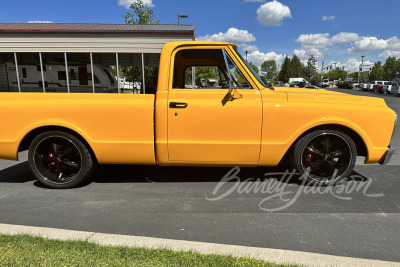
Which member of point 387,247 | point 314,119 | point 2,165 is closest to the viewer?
point 387,247

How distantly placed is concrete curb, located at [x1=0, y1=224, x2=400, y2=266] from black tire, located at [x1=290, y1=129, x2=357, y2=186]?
66.3 inches

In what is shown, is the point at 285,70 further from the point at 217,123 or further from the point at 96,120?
the point at 96,120

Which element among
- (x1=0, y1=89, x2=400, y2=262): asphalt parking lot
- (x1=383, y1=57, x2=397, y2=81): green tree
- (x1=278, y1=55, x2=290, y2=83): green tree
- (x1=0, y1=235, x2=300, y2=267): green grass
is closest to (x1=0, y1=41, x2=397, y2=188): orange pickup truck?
(x1=0, y1=89, x2=400, y2=262): asphalt parking lot

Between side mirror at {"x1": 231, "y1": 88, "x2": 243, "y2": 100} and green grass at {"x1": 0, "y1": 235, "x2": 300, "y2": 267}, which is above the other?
side mirror at {"x1": 231, "y1": 88, "x2": 243, "y2": 100}

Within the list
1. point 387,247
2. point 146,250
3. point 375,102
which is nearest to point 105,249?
point 146,250

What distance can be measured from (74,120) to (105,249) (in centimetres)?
195

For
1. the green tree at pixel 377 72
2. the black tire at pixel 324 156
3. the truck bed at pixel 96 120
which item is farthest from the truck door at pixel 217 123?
the green tree at pixel 377 72

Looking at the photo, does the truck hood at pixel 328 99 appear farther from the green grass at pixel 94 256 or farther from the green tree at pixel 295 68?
the green tree at pixel 295 68

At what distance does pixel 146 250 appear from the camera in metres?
2.48

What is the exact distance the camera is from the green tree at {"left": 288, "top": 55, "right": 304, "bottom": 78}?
108250 millimetres

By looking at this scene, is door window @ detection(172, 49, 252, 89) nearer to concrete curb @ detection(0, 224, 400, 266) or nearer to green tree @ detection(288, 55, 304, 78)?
concrete curb @ detection(0, 224, 400, 266)

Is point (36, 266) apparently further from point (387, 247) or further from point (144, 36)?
point (144, 36)

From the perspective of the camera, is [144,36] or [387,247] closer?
[387,247]

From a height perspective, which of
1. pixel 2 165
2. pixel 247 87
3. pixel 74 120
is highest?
pixel 247 87
